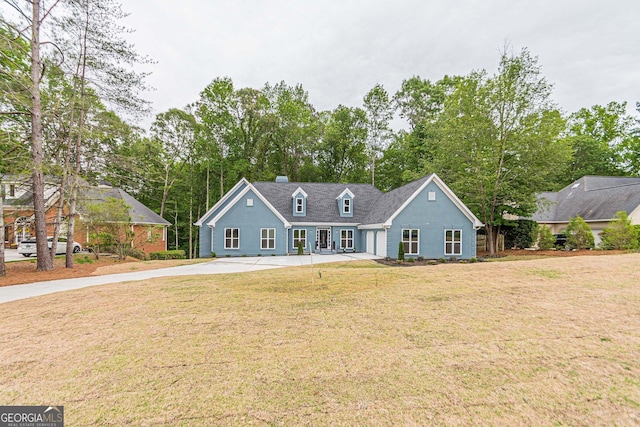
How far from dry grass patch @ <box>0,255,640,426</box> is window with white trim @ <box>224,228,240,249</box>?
1209 centimetres

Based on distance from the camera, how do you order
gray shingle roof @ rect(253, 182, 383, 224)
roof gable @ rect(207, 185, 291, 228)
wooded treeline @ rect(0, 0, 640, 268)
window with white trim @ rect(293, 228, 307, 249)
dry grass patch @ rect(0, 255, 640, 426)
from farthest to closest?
gray shingle roof @ rect(253, 182, 383, 224), window with white trim @ rect(293, 228, 307, 249), roof gable @ rect(207, 185, 291, 228), wooded treeline @ rect(0, 0, 640, 268), dry grass patch @ rect(0, 255, 640, 426)

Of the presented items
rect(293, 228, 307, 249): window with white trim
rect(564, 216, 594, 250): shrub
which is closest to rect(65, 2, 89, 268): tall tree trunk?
rect(293, 228, 307, 249): window with white trim

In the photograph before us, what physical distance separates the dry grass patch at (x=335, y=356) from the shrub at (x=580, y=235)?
15.1 m

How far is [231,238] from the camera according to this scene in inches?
786

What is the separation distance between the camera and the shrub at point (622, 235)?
54.6ft

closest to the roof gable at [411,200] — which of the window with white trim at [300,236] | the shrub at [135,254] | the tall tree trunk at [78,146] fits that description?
the window with white trim at [300,236]

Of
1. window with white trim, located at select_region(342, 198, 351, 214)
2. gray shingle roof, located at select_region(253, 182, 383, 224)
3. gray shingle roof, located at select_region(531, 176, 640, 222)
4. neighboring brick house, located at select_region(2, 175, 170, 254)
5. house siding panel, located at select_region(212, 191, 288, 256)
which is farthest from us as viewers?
window with white trim, located at select_region(342, 198, 351, 214)

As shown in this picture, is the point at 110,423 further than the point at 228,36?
No

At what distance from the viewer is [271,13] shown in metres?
16.3

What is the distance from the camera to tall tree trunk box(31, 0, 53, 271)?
37.6 ft

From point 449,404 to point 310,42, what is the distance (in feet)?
77.8

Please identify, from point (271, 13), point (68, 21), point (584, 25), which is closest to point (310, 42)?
point (271, 13)

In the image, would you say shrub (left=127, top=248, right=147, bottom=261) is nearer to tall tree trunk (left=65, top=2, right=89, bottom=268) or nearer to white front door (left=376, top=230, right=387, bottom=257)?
tall tree trunk (left=65, top=2, right=89, bottom=268)

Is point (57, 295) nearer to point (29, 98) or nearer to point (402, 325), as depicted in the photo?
point (29, 98)
